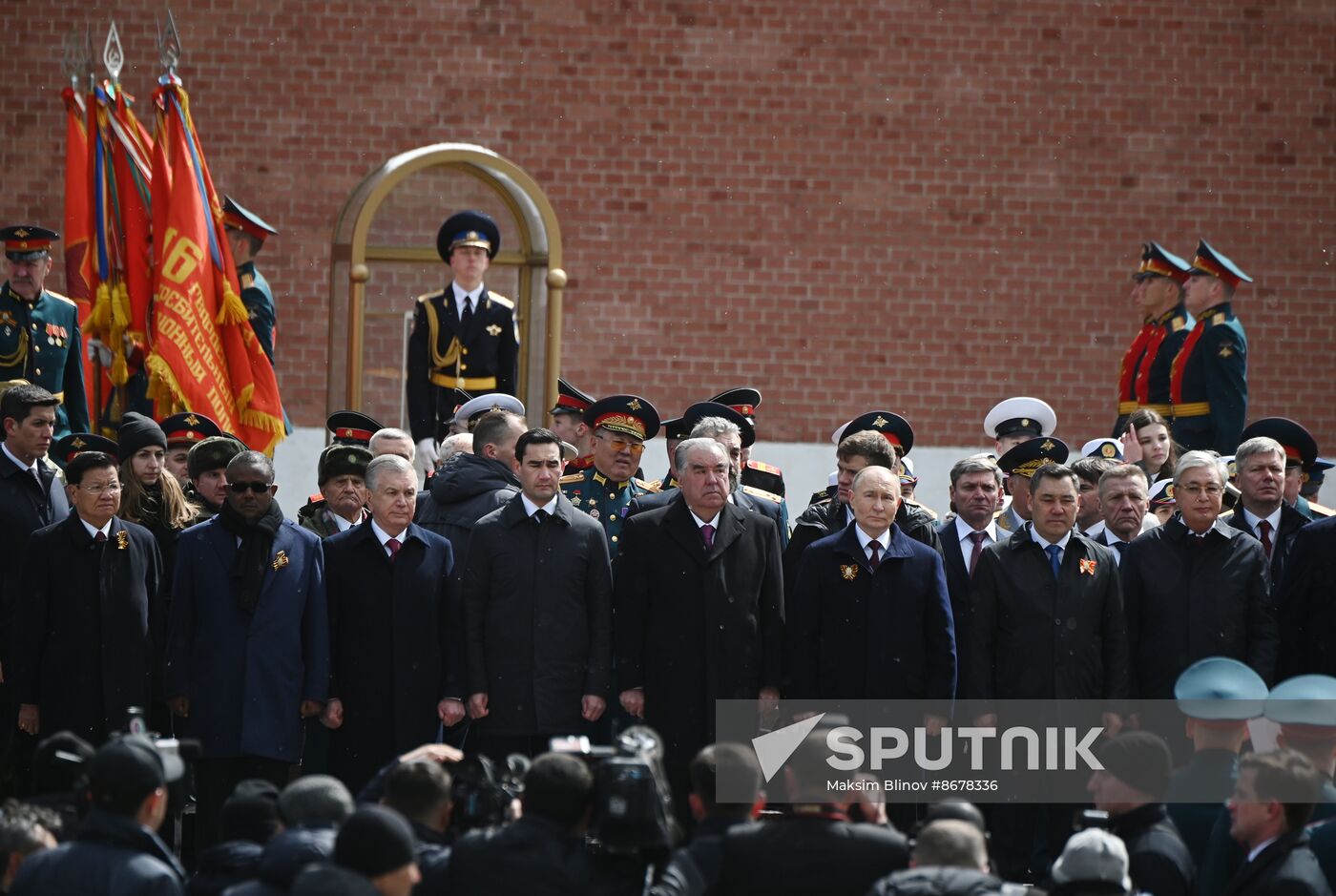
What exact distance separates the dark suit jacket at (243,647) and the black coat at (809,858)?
→ 2649mm

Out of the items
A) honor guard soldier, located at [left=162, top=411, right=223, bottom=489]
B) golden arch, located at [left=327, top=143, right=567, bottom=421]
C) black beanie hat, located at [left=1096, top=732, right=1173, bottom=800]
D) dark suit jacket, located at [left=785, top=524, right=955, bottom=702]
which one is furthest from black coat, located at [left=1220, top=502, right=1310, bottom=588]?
honor guard soldier, located at [left=162, top=411, right=223, bottom=489]

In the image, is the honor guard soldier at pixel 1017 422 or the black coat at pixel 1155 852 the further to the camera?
the honor guard soldier at pixel 1017 422

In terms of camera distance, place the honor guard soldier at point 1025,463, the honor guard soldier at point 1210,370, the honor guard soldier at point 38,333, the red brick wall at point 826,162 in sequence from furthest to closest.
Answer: the red brick wall at point 826,162 → the honor guard soldier at point 1210,370 → the honor guard soldier at point 38,333 → the honor guard soldier at point 1025,463

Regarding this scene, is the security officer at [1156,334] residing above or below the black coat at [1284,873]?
above

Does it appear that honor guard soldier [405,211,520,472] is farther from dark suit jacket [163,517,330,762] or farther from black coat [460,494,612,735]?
dark suit jacket [163,517,330,762]

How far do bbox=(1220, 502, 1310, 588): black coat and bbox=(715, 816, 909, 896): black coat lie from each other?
144 inches

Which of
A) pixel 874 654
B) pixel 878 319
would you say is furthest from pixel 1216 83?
pixel 874 654

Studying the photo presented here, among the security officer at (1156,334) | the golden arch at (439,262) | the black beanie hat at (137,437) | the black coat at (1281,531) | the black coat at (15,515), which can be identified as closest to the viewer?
the black coat at (15,515)

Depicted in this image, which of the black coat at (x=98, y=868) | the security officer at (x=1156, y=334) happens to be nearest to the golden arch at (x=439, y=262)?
the security officer at (x=1156, y=334)

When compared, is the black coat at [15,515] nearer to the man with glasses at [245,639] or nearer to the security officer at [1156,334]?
the man with glasses at [245,639]

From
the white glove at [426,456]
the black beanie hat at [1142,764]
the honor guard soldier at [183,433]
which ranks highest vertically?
the white glove at [426,456]

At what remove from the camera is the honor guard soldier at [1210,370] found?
36.5 feet

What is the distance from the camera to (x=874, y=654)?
764cm

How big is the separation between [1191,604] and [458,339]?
193 inches
